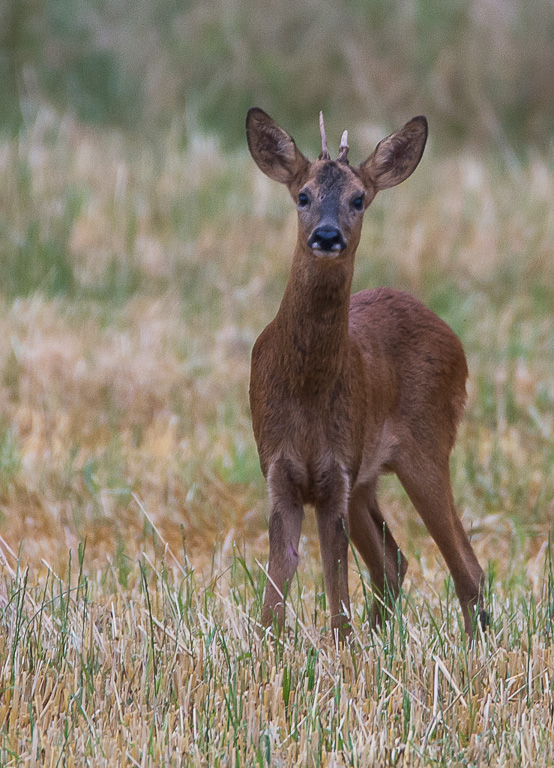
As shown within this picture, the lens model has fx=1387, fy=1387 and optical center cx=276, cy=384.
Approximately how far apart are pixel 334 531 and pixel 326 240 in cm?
98

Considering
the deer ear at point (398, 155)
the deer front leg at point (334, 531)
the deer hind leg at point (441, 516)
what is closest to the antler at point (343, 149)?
the deer ear at point (398, 155)

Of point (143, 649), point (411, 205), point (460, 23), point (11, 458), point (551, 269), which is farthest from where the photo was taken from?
point (460, 23)

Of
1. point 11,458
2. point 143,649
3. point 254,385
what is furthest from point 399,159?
point 11,458

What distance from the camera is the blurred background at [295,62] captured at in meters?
14.1

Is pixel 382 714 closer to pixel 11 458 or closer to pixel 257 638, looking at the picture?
pixel 257 638

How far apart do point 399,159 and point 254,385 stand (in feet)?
3.17

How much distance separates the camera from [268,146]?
4.86 meters

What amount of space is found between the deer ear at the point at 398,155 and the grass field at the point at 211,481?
146 centimetres

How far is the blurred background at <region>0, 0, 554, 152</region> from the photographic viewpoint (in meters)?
14.1

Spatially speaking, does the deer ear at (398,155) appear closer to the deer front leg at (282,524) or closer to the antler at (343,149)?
the antler at (343,149)

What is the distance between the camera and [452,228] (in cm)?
1082

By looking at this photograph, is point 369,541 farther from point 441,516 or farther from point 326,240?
Result: point 326,240

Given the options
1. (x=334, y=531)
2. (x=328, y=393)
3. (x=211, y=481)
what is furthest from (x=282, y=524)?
(x=211, y=481)

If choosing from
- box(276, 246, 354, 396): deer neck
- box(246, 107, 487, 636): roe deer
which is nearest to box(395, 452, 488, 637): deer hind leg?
box(246, 107, 487, 636): roe deer
